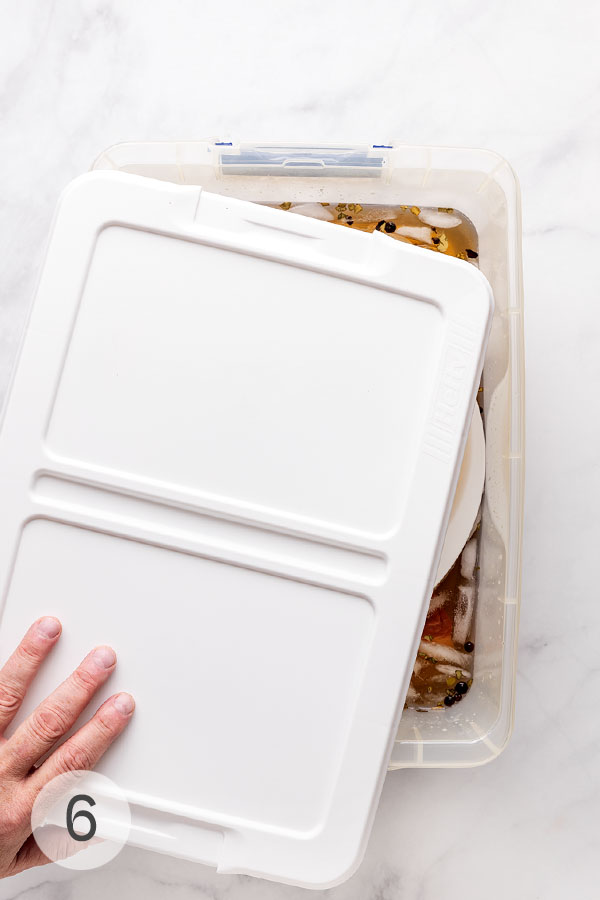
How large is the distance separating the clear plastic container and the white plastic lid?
0.13m

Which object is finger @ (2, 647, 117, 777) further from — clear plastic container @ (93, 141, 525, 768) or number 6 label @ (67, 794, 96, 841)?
clear plastic container @ (93, 141, 525, 768)

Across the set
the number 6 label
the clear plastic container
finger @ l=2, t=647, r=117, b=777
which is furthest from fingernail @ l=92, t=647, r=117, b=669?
the clear plastic container

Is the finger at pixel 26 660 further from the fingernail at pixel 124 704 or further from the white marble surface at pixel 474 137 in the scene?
the white marble surface at pixel 474 137

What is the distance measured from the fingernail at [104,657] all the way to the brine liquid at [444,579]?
1.07 ft

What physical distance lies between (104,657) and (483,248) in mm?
548

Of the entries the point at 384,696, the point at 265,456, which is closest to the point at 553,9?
the point at 265,456

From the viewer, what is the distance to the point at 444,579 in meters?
0.76

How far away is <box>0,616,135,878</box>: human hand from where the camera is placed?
0.59 metres

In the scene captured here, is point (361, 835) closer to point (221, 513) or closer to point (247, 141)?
point (221, 513)

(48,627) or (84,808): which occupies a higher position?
(48,627)

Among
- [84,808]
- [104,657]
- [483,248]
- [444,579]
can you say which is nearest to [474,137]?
[483,248]

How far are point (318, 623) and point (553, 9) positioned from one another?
745mm

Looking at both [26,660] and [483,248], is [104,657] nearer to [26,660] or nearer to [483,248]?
[26,660]

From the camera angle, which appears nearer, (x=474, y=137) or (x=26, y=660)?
(x=26, y=660)
